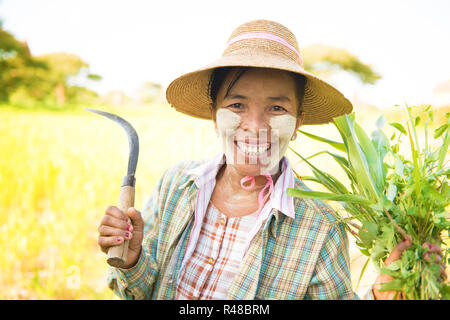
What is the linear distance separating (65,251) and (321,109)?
9.12 ft

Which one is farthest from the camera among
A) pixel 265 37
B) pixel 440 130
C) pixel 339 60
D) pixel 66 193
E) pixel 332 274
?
pixel 339 60

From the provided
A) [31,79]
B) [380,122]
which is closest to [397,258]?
[380,122]

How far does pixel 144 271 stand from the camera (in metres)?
Result: 1.37

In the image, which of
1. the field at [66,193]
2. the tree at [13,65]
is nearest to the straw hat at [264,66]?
the field at [66,193]

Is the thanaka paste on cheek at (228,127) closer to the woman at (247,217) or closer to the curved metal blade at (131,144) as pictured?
the woman at (247,217)

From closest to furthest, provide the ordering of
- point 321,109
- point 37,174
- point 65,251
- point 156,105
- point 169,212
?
point 169,212, point 321,109, point 65,251, point 37,174, point 156,105

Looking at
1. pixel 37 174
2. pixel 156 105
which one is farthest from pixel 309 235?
pixel 156 105

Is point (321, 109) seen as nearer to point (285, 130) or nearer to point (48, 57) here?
point (285, 130)

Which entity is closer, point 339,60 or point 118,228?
point 118,228

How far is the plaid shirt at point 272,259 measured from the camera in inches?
50.2

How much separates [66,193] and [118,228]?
9.00ft

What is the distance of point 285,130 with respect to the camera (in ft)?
4.39

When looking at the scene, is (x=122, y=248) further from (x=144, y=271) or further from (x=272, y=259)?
(x=272, y=259)

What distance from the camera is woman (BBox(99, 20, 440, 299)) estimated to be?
4.20 feet
